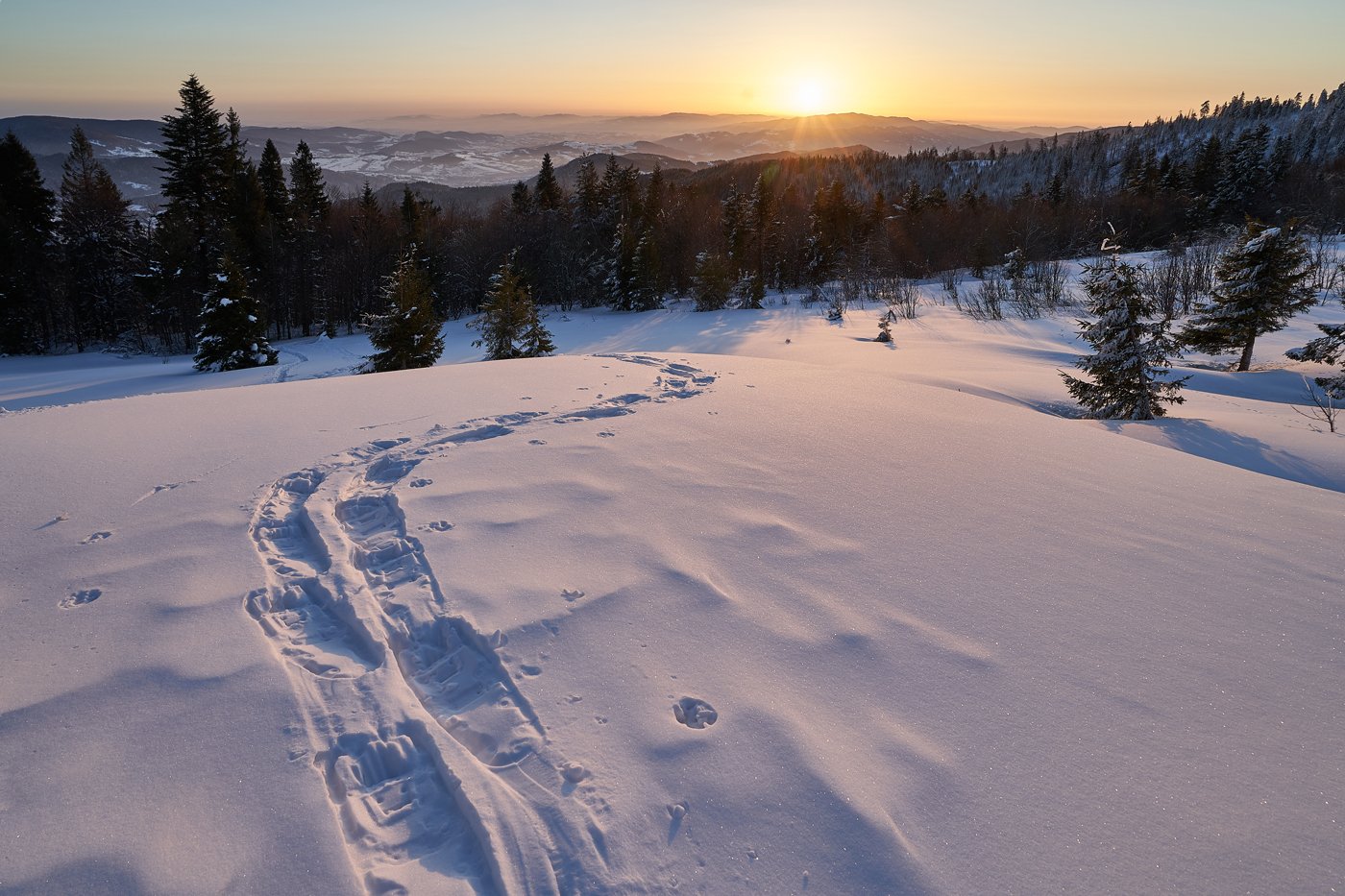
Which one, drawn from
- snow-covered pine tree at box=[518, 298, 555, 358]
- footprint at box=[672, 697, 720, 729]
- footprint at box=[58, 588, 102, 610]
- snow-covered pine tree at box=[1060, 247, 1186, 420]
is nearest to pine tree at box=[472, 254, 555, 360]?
snow-covered pine tree at box=[518, 298, 555, 358]

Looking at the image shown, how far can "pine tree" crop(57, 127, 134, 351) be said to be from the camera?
33906 millimetres

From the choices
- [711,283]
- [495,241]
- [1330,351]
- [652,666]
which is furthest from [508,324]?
[495,241]

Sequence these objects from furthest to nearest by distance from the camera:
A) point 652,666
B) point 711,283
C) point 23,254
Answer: point 711,283
point 23,254
point 652,666

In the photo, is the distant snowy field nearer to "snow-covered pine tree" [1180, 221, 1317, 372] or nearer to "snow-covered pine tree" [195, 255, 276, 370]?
"snow-covered pine tree" [1180, 221, 1317, 372]

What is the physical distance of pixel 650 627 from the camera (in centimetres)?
338

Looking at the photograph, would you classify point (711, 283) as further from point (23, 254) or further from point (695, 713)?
point (695, 713)

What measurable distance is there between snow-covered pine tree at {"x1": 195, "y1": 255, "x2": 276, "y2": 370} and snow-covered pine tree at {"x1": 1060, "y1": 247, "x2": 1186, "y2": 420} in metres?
27.0

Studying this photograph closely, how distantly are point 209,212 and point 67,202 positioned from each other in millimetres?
8809

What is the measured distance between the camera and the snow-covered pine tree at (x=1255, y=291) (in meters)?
15.6

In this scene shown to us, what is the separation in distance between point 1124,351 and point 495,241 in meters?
44.5

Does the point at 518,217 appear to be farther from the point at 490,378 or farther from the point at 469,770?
the point at 469,770

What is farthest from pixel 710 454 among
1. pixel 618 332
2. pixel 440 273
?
pixel 440 273

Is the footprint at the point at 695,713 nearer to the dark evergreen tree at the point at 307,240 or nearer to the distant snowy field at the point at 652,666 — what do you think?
the distant snowy field at the point at 652,666

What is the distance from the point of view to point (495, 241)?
4706cm
